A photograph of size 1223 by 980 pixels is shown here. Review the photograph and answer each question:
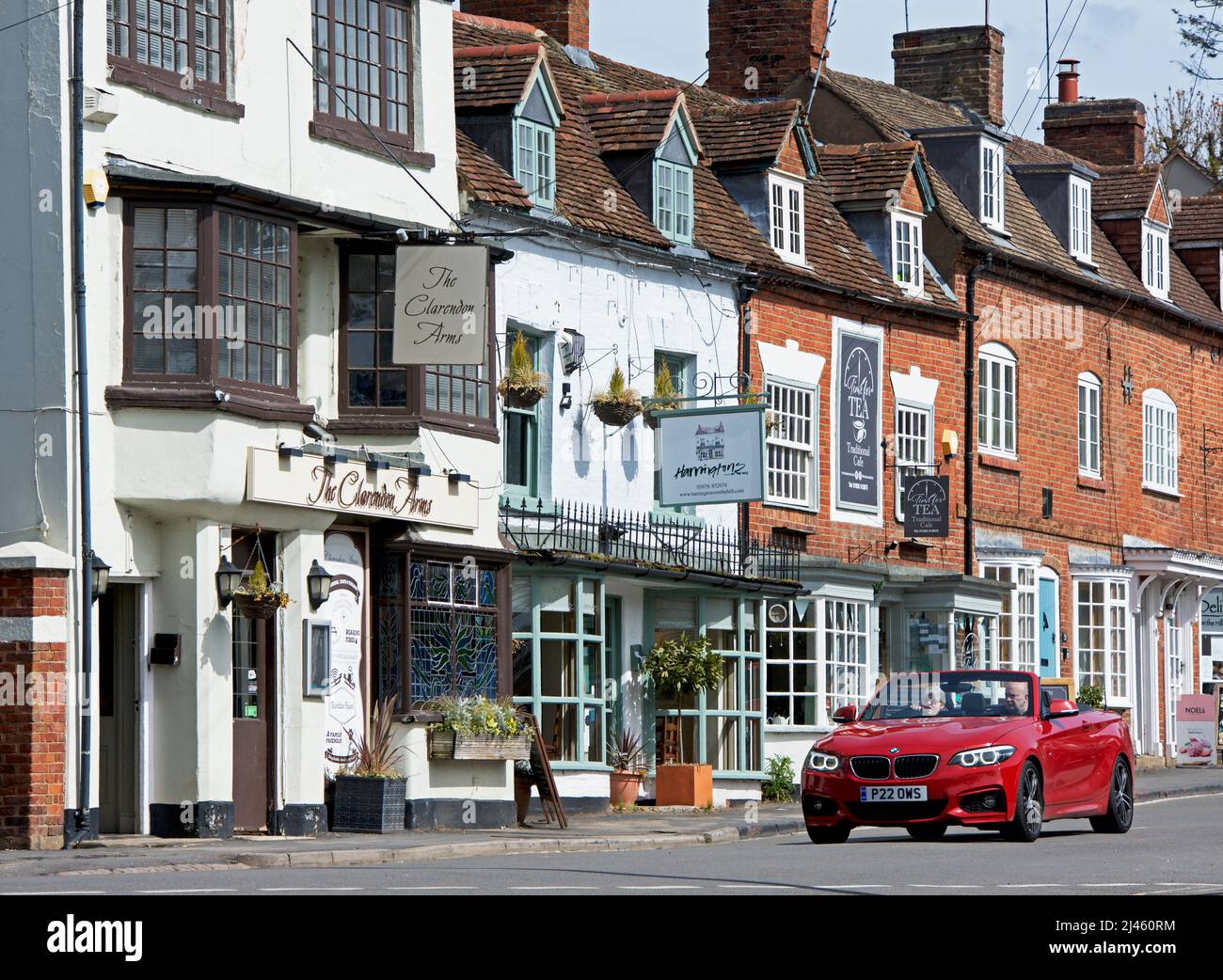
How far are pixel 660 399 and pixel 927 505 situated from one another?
658 cm

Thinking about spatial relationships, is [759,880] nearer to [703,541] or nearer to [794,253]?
[703,541]

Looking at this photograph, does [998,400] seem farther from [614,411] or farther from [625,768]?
[625,768]

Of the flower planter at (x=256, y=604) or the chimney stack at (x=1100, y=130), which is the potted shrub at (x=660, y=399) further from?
the chimney stack at (x=1100, y=130)

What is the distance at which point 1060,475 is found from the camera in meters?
38.3

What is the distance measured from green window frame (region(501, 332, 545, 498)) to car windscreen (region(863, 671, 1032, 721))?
6490mm

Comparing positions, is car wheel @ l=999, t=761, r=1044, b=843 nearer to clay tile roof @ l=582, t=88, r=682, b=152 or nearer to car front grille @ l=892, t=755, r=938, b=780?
car front grille @ l=892, t=755, r=938, b=780

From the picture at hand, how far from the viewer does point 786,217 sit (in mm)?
31938

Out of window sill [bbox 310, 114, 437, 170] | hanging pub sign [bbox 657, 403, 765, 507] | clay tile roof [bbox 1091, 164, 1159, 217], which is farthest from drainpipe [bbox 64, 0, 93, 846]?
clay tile roof [bbox 1091, 164, 1159, 217]

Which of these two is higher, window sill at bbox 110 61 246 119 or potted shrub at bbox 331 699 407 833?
window sill at bbox 110 61 246 119

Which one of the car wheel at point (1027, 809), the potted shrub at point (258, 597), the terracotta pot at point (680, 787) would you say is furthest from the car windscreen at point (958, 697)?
Result: the terracotta pot at point (680, 787)

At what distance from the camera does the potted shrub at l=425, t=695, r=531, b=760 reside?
904 inches

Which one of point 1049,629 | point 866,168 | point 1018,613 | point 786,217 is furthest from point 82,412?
point 1049,629

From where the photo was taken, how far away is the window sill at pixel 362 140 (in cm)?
2231

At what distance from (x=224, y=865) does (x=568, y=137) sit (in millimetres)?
13631
